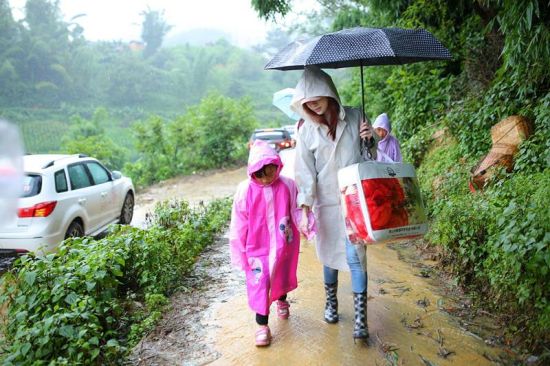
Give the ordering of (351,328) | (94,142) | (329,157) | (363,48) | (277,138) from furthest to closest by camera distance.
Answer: (94,142) → (277,138) → (351,328) → (329,157) → (363,48)

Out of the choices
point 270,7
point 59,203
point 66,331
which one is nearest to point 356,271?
point 66,331

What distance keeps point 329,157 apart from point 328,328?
4.19 feet

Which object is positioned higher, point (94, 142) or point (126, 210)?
point (94, 142)

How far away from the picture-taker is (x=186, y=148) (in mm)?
18078

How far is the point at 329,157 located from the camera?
3182 mm

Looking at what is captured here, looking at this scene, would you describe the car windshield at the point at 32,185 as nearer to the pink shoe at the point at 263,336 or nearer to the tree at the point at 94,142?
the pink shoe at the point at 263,336

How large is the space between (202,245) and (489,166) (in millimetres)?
3558

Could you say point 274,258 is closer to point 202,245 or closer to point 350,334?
point 350,334

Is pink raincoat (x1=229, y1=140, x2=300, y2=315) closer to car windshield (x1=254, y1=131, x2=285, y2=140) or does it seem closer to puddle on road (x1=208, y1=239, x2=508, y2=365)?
puddle on road (x1=208, y1=239, x2=508, y2=365)

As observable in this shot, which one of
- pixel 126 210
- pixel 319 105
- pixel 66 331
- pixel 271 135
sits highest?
pixel 319 105

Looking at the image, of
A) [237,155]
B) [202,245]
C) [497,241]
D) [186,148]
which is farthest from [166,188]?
[497,241]

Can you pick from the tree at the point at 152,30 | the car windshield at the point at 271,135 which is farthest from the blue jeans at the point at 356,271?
the tree at the point at 152,30

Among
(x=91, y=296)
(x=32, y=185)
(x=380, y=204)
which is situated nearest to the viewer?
(x=380, y=204)

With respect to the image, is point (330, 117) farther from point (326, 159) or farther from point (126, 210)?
point (126, 210)
